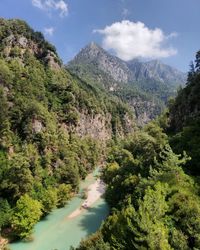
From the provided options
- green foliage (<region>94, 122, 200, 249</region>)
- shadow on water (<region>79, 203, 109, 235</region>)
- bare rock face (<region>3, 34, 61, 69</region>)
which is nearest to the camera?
green foliage (<region>94, 122, 200, 249</region>)

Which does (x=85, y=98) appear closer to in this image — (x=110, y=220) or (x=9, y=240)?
(x=9, y=240)

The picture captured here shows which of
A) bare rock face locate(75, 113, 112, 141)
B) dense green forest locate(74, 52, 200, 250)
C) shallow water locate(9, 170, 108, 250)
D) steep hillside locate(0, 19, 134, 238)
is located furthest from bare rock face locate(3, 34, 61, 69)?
dense green forest locate(74, 52, 200, 250)

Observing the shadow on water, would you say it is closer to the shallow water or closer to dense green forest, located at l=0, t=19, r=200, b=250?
the shallow water

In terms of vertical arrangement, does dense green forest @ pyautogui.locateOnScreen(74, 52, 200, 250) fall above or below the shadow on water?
above

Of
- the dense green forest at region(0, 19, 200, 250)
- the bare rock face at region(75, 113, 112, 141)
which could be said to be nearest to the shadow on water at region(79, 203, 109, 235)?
the dense green forest at region(0, 19, 200, 250)

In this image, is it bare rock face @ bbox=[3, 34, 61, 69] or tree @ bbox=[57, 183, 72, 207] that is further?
bare rock face @ bbox=[3, 34, 61, 69]

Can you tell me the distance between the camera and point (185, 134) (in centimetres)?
6438

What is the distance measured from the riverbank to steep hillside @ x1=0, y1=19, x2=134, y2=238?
4.76 m

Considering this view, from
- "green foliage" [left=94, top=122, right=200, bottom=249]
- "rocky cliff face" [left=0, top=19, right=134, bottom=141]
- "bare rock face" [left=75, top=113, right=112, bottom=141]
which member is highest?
"rocky cliff face" [left=0, top=19, right=134, bottom=141]

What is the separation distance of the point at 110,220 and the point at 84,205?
1476 inches

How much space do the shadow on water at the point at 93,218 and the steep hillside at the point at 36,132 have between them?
8.03 meters

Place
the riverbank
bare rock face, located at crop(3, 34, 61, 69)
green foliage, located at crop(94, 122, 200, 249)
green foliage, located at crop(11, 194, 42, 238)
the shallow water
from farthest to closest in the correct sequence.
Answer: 1. bare rock face, located at crop(3, 34, 61, 69)
2. the riverbank
3. green foliage, located at crop(11, 194, 42, 238)
4. the shallow water
5. green foliage, located at crop(94, 122, 200, 249)

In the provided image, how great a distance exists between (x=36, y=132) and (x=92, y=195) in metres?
24.1

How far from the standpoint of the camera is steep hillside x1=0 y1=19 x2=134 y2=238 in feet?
222
